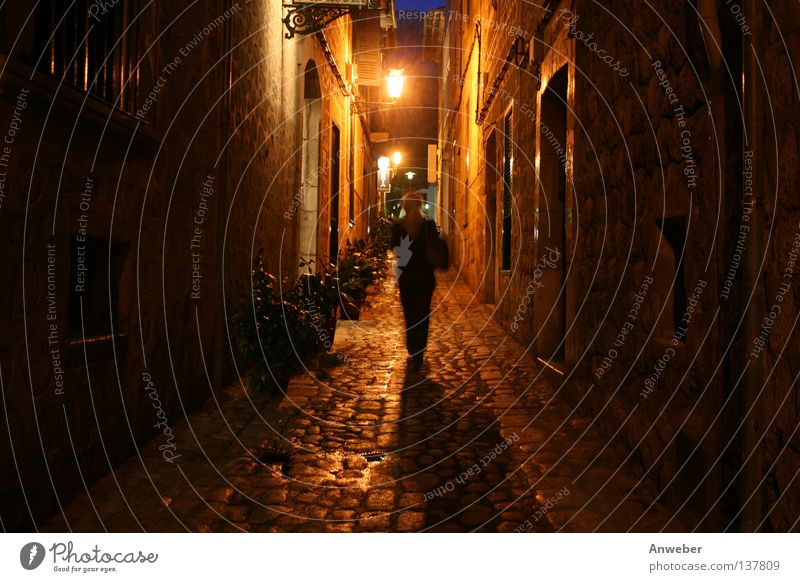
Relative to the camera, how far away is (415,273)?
6492mm

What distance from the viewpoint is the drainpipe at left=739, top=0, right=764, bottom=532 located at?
2.34m

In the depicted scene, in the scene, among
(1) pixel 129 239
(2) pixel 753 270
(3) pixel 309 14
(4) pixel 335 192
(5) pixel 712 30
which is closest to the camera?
(2) pixel 753 270

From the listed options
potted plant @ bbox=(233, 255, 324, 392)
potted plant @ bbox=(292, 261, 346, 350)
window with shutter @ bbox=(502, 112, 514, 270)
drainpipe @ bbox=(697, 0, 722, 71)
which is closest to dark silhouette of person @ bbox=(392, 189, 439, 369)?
potted plant @ bbox=(292, 261, 346, 350)

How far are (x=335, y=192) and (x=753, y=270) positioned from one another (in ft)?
35.4

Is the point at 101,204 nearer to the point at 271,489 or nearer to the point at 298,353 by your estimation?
the point at 271,489

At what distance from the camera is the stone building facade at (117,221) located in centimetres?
262

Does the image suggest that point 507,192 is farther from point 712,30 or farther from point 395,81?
point 712,30

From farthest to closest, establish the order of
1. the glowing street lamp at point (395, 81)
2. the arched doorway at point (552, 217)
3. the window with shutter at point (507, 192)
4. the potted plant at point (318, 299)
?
the glowing street lamp at point (395, 81)
the window with shutter at point (507, 192)
the arched doorway at point (552, 217)
the potted plant at point (318, 299)

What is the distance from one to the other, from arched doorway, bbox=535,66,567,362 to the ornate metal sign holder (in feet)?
7.71

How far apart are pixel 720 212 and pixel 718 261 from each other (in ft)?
0.69

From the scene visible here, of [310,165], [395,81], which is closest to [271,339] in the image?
[310,165]

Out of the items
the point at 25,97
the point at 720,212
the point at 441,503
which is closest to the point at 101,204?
the point at 25,97

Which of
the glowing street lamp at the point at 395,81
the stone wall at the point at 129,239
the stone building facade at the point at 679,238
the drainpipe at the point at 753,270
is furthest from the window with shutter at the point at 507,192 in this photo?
the drainpipe at the point at 753,270

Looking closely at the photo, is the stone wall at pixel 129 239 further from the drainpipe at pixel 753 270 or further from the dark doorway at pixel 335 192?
the dark doorway at pixel 335 192
